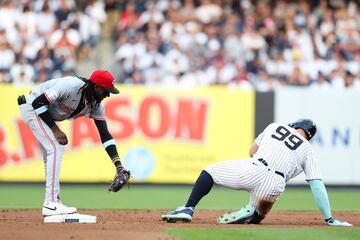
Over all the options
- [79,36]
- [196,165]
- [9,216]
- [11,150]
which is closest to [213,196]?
[196,165]

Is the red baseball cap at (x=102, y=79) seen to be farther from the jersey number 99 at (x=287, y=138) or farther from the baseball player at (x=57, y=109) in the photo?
the jersey number 99 at (x=287, y=138)

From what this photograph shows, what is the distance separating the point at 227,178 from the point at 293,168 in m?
0.77

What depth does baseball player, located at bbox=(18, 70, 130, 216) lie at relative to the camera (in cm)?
966

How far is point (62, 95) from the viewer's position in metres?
9.70

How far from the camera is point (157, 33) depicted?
1953 centimetres

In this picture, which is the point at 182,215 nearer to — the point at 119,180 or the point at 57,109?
the point at 119,180

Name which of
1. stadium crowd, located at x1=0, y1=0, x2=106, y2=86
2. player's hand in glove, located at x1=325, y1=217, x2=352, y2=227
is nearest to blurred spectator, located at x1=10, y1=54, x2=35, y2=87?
stadium crowd, located at x1=0, y1=0, x2=106, y2=86

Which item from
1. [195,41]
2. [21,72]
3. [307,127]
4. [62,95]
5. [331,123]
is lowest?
[331,123]

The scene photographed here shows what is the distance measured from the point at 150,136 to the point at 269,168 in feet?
22.1

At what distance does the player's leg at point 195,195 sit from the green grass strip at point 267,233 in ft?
2.03

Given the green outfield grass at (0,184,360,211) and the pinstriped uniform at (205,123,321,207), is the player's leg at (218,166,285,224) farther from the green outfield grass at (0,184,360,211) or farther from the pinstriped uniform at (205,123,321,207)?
the green outfield grass at (0,184,360,211)

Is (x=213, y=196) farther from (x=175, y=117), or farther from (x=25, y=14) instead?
(x=25, y=14)

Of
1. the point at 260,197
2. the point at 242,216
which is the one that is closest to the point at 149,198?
the point at 242,216

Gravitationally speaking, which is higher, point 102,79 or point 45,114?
point 102,79
